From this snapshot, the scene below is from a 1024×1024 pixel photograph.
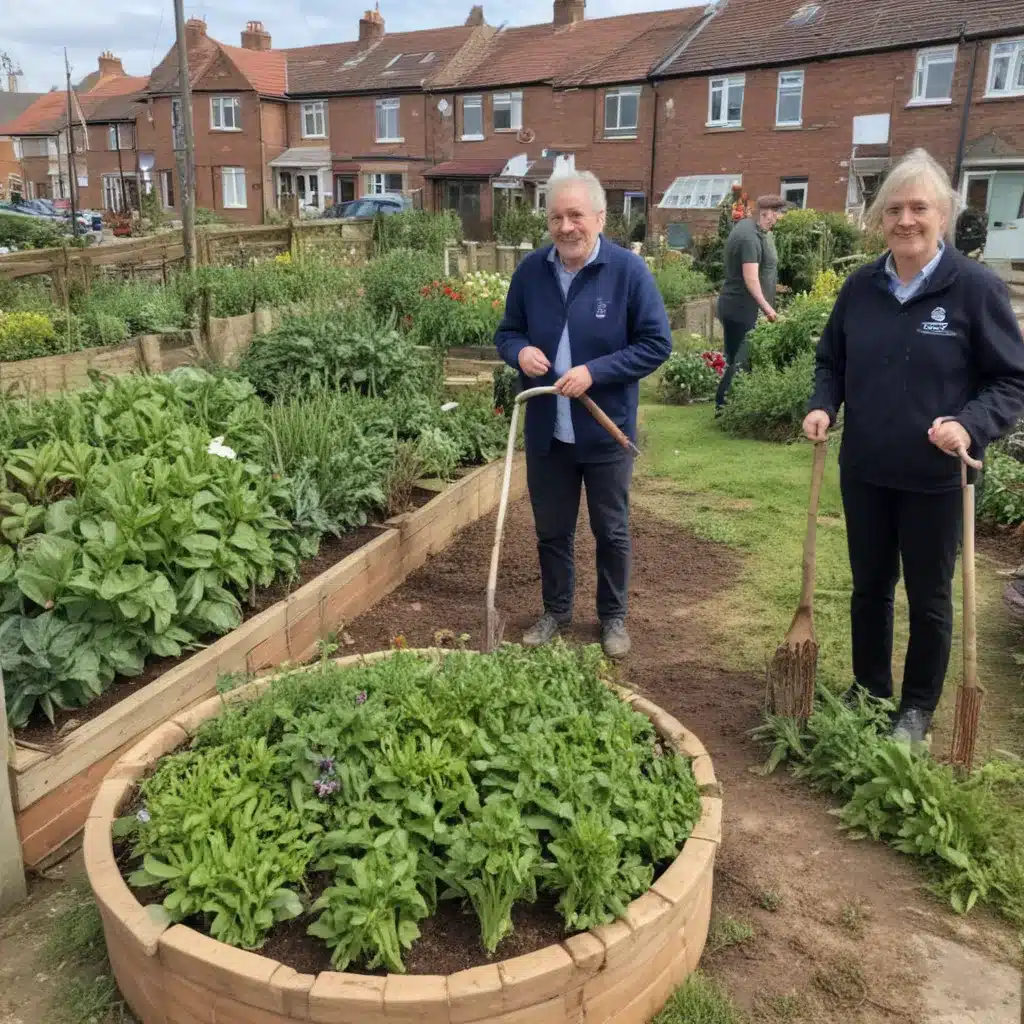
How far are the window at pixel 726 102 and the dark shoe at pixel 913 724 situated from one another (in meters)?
28.3

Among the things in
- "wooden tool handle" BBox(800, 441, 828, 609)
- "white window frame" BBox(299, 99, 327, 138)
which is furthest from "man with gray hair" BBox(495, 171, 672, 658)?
"white window frame" BBox(299, 99, 327, 138)

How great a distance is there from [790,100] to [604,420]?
27.4 meters

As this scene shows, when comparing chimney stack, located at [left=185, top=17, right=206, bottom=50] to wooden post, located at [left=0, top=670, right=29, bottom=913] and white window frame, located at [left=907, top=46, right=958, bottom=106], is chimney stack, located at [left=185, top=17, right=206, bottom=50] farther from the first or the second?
wooden post, located at [left=0, top=670, right=29, bottom=913]

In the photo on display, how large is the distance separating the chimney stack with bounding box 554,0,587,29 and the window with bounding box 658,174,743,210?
10.2 m

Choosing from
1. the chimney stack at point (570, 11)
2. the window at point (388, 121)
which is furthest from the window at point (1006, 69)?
the window at point (388, 121)

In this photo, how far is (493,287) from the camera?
10.6 m

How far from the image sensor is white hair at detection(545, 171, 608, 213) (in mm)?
3793

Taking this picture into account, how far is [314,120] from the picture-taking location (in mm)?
40312

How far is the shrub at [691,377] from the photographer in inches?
387

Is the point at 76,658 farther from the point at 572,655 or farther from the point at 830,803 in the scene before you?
the point at 830,803

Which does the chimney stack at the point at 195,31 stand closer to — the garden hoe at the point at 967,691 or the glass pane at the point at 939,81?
the glass pane at the point at 939,81

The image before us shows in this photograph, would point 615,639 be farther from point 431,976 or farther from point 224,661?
point 431,976

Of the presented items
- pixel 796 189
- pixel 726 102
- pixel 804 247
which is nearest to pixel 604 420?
pixel 804 247

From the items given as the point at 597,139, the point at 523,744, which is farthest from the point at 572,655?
the point at 597,139
